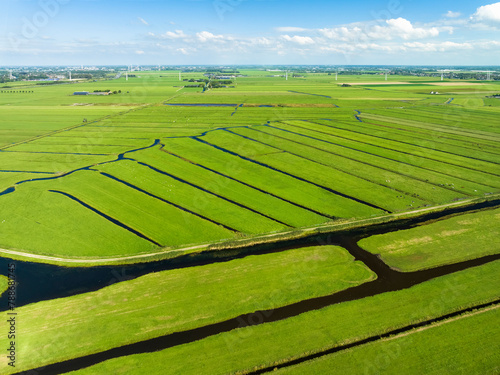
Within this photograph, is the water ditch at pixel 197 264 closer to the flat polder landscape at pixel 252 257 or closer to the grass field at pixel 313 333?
the flat polder landscape at pixel 252 257

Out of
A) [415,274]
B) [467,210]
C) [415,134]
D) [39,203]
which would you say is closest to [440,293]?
[415,274]

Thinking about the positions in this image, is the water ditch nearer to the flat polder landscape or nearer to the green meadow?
the flat polder landscape

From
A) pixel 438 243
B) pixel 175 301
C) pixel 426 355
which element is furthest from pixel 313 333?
pixel 438 243

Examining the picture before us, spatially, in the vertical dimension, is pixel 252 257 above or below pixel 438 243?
below

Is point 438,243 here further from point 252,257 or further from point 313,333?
point 252,257

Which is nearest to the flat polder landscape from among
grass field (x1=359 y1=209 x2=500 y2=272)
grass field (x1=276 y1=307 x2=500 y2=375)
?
grass field (x1=276 y1=307 x2=500 y2=375)

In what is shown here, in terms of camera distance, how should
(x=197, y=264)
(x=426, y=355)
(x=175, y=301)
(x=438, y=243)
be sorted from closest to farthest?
(x=426, y=355) → (x=175, y=301) → (x=197, y=264) → (x=438, y=243)

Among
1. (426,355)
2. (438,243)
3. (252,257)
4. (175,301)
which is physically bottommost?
(426,355)

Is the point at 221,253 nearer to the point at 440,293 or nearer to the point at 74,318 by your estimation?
the point at 74,318
